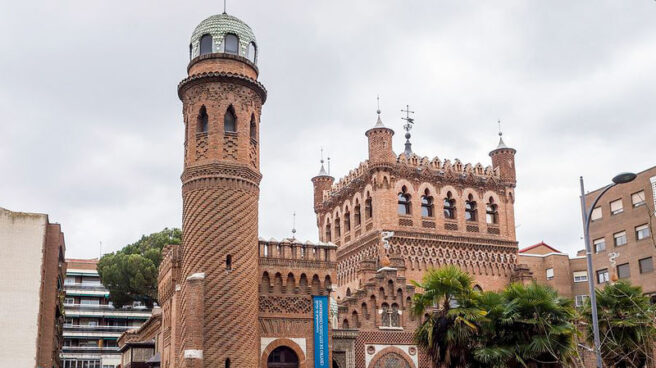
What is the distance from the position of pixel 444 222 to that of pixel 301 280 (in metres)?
16.2

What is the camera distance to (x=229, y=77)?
3152 centimetres

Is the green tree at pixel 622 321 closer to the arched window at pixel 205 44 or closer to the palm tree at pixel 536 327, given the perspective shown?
the palm tree at pixel 536 327

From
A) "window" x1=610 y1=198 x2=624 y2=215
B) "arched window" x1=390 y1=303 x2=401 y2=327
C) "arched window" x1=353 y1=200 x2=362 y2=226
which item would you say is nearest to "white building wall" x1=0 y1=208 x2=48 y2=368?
"arched window" x1=390 y1=303 x2=401 y2=327

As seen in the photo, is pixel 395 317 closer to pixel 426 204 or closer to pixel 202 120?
pixel 426 204

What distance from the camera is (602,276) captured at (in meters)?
55.4

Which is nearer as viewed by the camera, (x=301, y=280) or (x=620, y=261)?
(x=301, y=280)

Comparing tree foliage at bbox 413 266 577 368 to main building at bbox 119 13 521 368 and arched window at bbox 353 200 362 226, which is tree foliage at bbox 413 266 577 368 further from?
arched window at bbox 353 200 362 226

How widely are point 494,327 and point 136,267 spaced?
48208 millimetres

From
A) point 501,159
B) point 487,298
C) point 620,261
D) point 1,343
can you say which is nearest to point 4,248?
point 1,343

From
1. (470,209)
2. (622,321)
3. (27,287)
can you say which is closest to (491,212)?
(470,209)

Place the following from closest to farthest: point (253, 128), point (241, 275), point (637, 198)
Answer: point (241, 275)
point (253, 128)
point (637, 198)

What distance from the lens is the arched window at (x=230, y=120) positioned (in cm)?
3156

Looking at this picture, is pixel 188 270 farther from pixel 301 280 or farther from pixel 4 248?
pixel 4 248

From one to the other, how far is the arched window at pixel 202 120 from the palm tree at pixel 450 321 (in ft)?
36.8
